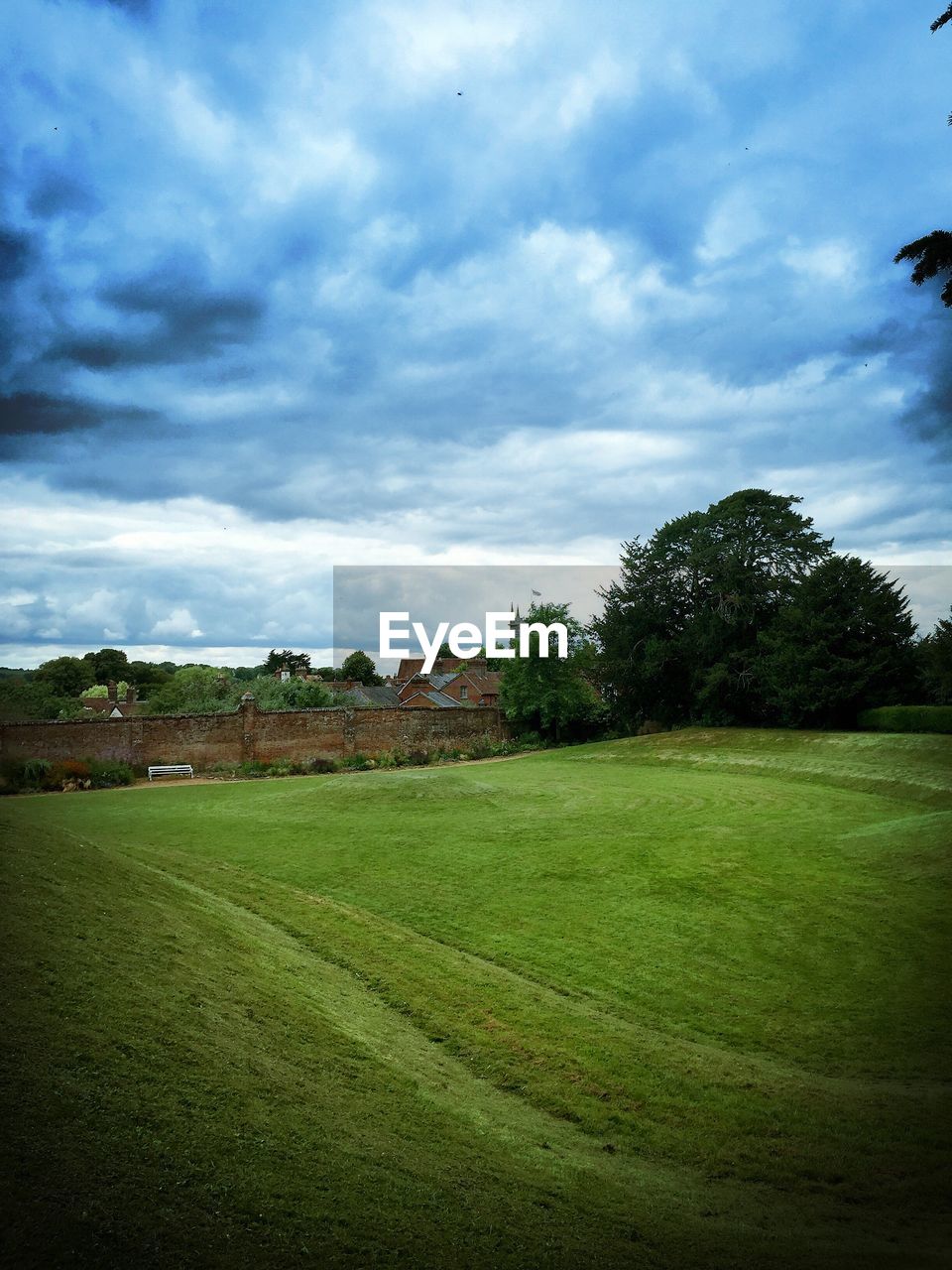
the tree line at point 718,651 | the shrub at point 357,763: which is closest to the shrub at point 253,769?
the shrub at point 357,763

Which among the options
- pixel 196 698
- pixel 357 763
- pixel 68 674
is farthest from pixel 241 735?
pixel 68 674

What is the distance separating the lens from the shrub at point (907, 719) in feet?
96.0

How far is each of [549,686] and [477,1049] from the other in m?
35.2

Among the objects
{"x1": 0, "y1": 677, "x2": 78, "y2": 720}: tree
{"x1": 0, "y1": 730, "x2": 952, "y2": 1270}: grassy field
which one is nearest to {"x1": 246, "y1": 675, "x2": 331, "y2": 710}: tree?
{"x1": 0, "y1": 677, "x2": 78, "y2": 720}: tree

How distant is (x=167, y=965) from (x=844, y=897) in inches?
392

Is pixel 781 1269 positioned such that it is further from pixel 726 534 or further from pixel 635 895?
pixel 726 534

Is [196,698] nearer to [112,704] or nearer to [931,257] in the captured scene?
[112,704]

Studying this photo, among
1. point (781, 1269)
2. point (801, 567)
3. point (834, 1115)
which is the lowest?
point (834, 1115)

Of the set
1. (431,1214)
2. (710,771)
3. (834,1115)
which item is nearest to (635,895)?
(834,1115)

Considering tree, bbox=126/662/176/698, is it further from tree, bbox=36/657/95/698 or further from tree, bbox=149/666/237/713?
tree, bbox=149/666/237/713

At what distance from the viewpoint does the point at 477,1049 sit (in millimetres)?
7582

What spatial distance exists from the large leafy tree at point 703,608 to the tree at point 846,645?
241 centimetres

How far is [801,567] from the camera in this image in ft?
126

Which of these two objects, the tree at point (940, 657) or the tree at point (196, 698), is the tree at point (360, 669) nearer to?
the tree at point (196, 698)
